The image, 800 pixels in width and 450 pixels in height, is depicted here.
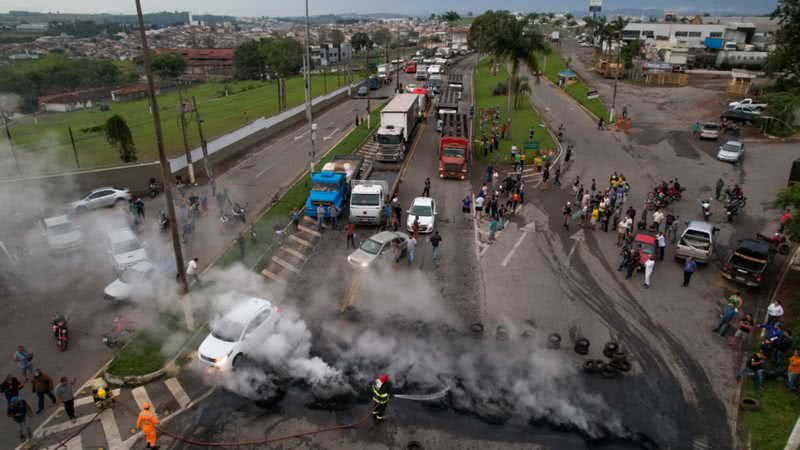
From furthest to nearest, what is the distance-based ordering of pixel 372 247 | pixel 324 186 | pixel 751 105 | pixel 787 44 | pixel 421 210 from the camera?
pixel 787 44 < pixel 751 105 < pixel 324 186 < pixel 421 210 < pixel 372 247

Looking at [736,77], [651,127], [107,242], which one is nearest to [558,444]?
[107,242]

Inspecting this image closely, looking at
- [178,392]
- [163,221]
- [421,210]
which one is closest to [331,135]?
[163,221]

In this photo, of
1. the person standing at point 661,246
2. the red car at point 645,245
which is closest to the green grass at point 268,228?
the red car at point 645,245

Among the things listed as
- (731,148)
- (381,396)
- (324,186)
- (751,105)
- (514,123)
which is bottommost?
(381,396)

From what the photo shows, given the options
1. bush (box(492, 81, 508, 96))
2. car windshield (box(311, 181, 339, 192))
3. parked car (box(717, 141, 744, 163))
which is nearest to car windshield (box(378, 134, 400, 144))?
Answer: car windshield (box(311, 181, 339, 192))

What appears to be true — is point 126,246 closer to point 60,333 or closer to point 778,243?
point 60,333

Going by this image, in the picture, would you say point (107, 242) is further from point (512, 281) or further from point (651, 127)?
point (651, 127)
